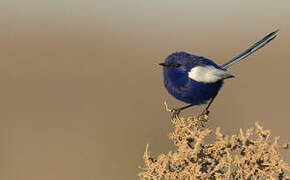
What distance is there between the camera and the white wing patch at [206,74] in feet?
18.2

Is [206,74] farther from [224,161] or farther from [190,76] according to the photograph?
[224,161]

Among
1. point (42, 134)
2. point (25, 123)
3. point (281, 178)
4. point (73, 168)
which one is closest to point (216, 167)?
point (281, 178)

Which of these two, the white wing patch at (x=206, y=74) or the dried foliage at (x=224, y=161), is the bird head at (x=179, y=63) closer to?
the white wing patch at (x=206, y=74)

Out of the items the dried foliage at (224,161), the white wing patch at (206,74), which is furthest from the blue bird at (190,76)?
the dried foliage at (224,161)

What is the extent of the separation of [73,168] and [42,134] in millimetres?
2608

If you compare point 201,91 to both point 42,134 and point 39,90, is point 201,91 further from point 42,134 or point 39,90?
point 39,90

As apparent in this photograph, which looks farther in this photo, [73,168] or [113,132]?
[113,132]

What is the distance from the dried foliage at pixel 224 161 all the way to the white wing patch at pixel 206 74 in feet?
4.75

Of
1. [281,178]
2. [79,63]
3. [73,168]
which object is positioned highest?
[79,63]

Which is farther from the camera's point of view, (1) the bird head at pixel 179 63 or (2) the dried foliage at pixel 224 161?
(1) the bird head at pixel 179 63

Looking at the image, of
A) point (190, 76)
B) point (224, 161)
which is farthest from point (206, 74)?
point (224, 161)

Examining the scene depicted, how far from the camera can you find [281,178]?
395 cm

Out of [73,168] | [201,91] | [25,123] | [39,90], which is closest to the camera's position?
[201,91]

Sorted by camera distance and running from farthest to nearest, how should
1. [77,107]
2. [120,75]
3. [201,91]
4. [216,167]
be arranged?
[120,75]
[77,107]
[201,91]
[216,167]
